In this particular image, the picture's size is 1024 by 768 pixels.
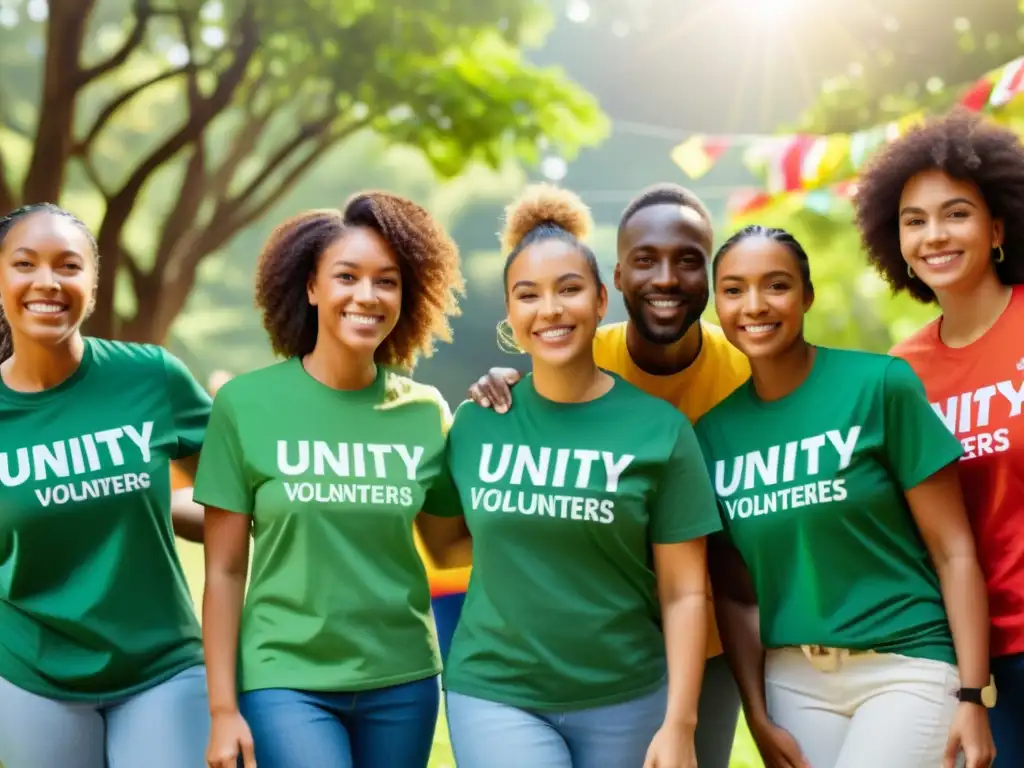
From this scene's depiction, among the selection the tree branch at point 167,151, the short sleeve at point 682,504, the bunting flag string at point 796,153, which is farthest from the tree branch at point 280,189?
the short sleeve at point 682,504

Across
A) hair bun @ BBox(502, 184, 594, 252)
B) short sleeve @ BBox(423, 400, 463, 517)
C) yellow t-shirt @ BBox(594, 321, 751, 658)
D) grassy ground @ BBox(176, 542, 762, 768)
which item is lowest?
grassy ground @ BBox(176, 542, 762, 768)

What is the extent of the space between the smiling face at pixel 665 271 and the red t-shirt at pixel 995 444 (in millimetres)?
757

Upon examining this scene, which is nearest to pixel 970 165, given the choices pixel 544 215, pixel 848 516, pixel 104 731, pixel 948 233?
pixel 948 233

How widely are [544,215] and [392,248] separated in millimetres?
529

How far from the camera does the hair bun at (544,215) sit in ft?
11.1

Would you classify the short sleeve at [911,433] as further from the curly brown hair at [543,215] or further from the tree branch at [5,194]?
the tree branch at [5,194]

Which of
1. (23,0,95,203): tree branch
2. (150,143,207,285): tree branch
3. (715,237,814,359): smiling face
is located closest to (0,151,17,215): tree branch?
(23,0,95,203): tree branch

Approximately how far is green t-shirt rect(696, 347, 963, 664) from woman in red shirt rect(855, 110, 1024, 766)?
0.23 meters

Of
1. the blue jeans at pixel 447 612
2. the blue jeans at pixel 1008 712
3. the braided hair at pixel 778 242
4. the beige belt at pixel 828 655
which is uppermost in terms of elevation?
the braided hair at pixel 778 242

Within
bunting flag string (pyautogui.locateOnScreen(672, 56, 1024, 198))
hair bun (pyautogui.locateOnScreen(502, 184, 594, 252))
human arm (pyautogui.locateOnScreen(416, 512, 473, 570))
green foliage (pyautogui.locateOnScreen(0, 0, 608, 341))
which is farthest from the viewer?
green foliage (pyautogui.locateOnScreen(0, 0, 608, 341))

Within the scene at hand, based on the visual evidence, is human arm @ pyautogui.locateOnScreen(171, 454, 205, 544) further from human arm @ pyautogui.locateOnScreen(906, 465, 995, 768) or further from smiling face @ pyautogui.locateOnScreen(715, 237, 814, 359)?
human arm @ pyautogui.locateOnScreen(906, 465, 995, 768)

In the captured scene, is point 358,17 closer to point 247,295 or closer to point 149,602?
point 149,602

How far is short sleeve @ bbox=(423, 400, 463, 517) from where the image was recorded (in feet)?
9.82

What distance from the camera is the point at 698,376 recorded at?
3572 millimetres
